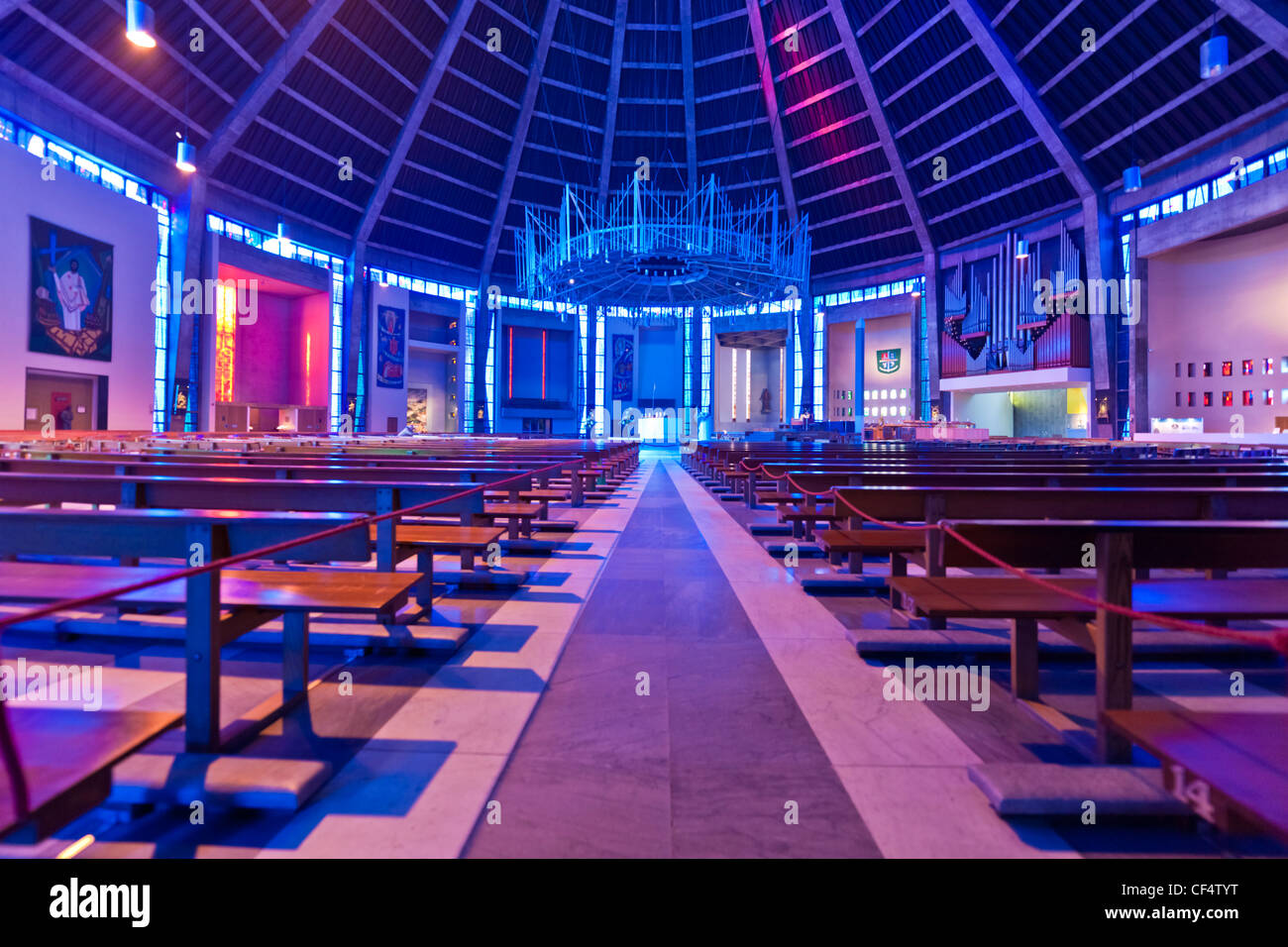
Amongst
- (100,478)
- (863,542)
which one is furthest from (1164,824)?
(100,478)

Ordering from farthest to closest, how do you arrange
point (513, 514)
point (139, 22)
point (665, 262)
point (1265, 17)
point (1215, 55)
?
point (665, 262) → point (1265, 17) → point (1215, 55) → point (139, 22) → point (513, 514)

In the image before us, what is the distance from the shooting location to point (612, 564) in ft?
16.9

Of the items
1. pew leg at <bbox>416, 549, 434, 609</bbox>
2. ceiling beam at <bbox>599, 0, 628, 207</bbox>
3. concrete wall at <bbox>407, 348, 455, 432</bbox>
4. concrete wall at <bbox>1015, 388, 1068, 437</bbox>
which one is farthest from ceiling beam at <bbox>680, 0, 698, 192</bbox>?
pew leg at <bbox>416, 549, 434, 609</bbox>

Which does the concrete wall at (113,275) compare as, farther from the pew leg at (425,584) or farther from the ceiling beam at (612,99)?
the pew leg at (425,584)

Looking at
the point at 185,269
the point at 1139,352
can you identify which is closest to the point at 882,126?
the point at 1139,352

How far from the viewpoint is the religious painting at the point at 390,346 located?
93.7 ft

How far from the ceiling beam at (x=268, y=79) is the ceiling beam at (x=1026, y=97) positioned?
18312 millimetres

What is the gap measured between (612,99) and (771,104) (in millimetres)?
6167

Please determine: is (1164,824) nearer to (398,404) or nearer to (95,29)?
(95,29)

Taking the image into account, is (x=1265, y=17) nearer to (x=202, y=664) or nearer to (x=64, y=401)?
(x=202, y=664)

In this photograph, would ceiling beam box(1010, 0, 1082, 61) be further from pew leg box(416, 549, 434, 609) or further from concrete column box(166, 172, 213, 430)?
concrete column box(166, 172, 213, 430)

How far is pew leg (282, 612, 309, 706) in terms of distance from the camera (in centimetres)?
248

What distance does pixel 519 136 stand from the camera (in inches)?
1076

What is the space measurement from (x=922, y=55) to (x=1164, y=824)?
26.5m
